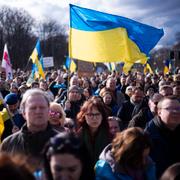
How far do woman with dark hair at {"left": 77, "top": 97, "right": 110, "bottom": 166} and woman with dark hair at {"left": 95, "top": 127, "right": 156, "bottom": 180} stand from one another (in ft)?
3.44

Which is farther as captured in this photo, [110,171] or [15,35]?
[15,35]

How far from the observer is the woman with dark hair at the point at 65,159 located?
7.36 feet

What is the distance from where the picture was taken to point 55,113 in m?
4.68

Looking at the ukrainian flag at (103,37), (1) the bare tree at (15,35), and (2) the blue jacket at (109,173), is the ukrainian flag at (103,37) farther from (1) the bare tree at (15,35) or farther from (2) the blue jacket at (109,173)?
(1) the bare tree at (15,35)

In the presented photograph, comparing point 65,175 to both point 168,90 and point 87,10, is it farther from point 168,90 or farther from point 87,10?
point 87,10

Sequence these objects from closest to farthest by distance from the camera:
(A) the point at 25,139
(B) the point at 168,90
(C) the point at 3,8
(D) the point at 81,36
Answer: (A) the point at 25,139 → (B) the point at 168,90 → (D) the point at 81,36 → (C) the point at 3,8

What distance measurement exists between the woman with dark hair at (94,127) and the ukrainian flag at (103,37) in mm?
2635

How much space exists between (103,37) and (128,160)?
15.3 feet

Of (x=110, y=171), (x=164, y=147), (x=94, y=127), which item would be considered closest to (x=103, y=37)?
(x=94, y=127)

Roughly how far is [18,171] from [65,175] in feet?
1.79

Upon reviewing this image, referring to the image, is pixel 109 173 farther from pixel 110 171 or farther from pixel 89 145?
pixel 89 145

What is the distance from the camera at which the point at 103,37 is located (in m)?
7.24

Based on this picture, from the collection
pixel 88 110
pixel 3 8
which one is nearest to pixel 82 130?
pixel 88 110

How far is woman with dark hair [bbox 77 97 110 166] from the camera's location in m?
4.11
